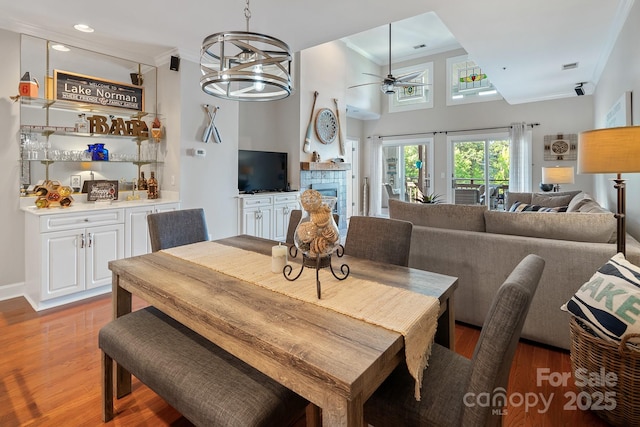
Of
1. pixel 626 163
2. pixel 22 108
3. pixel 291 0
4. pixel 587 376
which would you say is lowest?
pixel 587 376

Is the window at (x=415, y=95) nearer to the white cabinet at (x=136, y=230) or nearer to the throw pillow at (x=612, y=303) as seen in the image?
the white cabinet at (x=136, y=230)

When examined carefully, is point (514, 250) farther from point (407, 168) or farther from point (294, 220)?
point (407, 168)

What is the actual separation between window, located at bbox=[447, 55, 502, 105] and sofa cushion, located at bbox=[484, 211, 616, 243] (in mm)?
5663

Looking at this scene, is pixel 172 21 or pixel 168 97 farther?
pixel 168 97

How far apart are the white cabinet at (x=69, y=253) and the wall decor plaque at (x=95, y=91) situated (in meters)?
1.33

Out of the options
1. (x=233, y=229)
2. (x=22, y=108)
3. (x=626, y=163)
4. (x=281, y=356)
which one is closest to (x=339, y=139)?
(x=233, y=229)

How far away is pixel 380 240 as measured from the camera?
2078mm

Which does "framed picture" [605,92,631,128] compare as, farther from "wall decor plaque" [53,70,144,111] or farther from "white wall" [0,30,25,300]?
"white wall" [0,30,25,300]

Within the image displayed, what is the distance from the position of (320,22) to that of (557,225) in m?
2.63

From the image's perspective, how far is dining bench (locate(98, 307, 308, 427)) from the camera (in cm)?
115

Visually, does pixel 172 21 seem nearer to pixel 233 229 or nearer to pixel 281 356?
pixel 233 229

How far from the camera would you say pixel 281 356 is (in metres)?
1.00

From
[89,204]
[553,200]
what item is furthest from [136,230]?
[553,200]

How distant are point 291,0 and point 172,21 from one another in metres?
1.25
